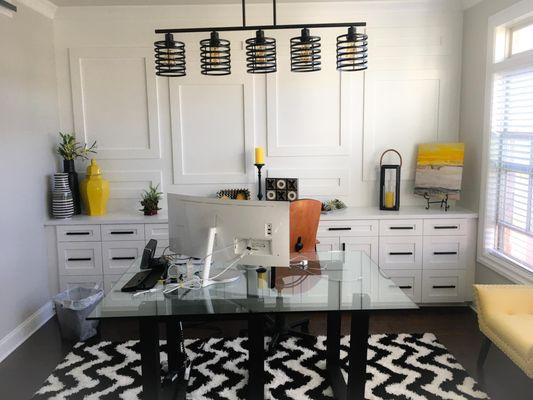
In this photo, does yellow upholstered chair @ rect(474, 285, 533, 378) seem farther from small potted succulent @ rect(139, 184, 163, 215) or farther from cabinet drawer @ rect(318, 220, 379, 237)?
small potted succulent @ rect(139, 184, 163, 215)

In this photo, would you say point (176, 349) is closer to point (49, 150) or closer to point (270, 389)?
point (270, 389)

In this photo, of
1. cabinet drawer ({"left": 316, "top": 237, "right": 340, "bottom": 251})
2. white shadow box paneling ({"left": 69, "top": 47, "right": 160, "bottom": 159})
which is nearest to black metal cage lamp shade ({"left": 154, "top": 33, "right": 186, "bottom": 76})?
white shadow box paneling ({"left": 69, "top": 47, "right": 160, "bottom": 159})

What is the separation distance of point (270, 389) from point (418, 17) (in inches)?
134

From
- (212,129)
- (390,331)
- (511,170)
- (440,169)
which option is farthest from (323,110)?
(390,331)

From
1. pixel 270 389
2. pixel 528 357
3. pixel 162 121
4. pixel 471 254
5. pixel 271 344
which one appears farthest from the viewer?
pixel 162 121

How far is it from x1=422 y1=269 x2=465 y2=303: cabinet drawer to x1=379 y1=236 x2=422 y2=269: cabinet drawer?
151mm

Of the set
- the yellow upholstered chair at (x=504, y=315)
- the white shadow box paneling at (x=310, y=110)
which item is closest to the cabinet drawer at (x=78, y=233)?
the white shadow box paneling at (x=310, y=110)

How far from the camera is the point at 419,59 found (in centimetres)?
421

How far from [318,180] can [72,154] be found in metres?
2.25

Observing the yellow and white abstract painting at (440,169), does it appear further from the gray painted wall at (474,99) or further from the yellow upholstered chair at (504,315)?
the yellow upholstered chair at (504,315)

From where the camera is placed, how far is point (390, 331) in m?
3.56

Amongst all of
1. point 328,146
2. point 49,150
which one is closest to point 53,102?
point 49,150

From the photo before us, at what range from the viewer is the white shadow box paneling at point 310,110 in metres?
4.21

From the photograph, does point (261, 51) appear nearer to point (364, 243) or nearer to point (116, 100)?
point (364, 243)
